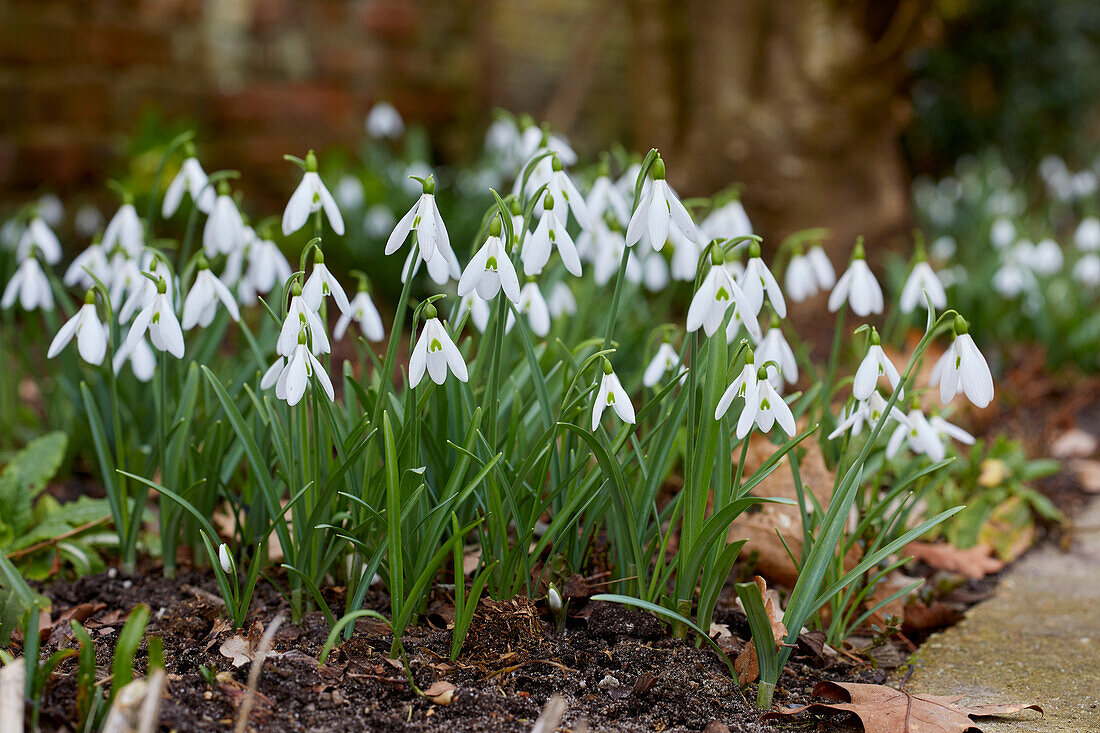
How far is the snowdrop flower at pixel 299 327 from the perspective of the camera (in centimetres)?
153

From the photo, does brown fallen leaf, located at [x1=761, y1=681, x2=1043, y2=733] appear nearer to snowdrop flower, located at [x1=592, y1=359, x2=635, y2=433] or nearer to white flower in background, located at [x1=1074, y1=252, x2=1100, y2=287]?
snowdrop flower, located at [x1=592, y1=359, x2=635, y2=433]

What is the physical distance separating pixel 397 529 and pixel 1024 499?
6.21 feet

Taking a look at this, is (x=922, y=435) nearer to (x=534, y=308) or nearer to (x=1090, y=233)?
(x=534, y=308)

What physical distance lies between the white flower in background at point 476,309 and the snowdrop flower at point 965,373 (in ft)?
2.75

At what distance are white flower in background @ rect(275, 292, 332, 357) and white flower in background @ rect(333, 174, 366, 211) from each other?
2.78 metres

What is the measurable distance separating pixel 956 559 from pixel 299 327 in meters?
1.72

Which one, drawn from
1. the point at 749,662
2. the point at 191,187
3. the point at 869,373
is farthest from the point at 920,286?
the point at 191,187

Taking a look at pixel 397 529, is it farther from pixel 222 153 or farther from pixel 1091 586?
pixel 222 153

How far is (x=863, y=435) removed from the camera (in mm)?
2252

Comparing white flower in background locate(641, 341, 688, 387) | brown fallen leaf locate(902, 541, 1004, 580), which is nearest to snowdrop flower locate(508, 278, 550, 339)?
white flower in background locate(641, 341, 688, 387)

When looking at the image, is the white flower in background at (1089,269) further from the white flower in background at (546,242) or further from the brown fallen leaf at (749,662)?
the white flower in background at (546,242)

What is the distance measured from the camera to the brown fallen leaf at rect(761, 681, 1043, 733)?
154 cm

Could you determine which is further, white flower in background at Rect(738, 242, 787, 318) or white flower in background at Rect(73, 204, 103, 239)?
white flower in background at Rect(73, 204, 103, 239)

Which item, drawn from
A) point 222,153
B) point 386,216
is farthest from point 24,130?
point 386,216
